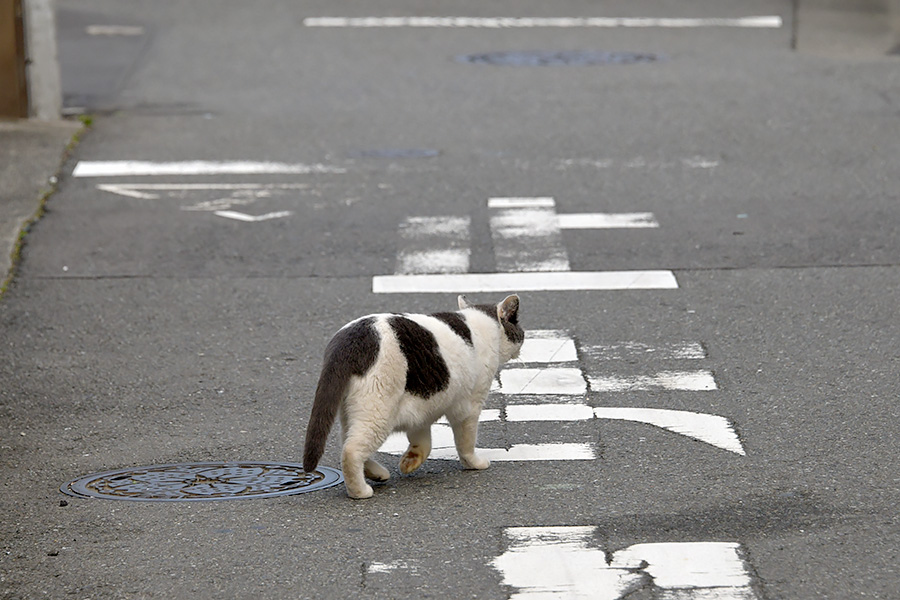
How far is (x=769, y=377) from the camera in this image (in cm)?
824

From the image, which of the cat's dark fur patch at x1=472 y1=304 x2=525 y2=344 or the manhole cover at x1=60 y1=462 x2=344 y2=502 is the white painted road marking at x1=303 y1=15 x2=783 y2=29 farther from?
the manhole cover at x1=60 y1=462 x2=344 y2=502

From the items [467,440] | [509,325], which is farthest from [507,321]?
[467,440]

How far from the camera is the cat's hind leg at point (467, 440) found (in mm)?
6812

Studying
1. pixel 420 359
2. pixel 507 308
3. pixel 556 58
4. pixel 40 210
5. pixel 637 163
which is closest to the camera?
pixel 420 359

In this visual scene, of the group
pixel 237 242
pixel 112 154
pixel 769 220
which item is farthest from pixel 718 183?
pixel 112 154

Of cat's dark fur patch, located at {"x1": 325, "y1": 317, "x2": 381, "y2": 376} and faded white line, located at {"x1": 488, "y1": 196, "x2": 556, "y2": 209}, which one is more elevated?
cat's dark fur patch, located at {"x1": 325, "y1": 317, "x2": 381, "y2": 376}

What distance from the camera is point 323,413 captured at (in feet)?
20.6

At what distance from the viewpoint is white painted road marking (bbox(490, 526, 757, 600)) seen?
555 centimetres

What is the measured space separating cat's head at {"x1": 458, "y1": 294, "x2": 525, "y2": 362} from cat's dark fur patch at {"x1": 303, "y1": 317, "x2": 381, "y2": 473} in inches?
32.3

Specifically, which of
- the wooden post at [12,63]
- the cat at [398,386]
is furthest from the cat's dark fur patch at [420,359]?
the wooden post at [12,63]

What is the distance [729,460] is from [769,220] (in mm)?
4863

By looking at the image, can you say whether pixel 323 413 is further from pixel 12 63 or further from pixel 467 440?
pixel 12 63

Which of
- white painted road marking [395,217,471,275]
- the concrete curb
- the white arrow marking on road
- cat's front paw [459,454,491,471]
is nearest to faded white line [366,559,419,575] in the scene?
cat's front paw [459,454,491,471]

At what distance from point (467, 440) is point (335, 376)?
85 centimetres
